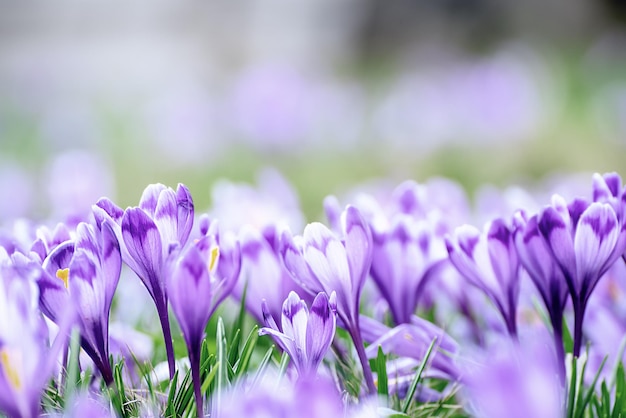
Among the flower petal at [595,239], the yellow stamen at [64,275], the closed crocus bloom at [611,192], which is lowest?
the yellow stamen at [64,275]

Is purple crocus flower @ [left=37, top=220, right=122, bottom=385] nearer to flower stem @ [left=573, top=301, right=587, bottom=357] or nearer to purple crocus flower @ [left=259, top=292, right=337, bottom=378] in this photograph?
purple crocus flower @ [left=259, top=292, right=337, bottom=378]

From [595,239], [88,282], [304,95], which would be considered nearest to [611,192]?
[595,239]

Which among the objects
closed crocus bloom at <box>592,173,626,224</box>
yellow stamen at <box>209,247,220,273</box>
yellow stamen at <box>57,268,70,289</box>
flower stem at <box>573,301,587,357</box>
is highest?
closed crocus bloom at <box>592,173,626,224</box>

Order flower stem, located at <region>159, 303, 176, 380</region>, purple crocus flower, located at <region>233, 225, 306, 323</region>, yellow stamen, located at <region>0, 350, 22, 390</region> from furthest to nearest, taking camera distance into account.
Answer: purple crocus flower, located at <region>233, 225, 306, 323</region>, flower stem, located at <region>159, 303, 176, 380</region>, yellow stamen, located at <region>0, 350, 22, 390</region>

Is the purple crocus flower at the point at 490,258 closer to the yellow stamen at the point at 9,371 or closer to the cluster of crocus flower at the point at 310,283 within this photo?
the cluster of crocus flower at the point at 310,283

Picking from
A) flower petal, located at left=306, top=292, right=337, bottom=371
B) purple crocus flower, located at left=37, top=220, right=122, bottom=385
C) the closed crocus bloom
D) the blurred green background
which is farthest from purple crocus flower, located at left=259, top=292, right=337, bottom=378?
the blurred green background

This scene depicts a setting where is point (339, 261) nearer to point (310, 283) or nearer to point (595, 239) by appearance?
point (310, 283)

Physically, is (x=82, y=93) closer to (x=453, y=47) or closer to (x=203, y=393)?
(x=453, y=47)

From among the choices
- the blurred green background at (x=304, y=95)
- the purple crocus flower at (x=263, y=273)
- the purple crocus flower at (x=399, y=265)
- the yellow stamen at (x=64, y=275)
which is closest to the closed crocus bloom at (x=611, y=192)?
the purple crocus flower at (x=399, y=265)
